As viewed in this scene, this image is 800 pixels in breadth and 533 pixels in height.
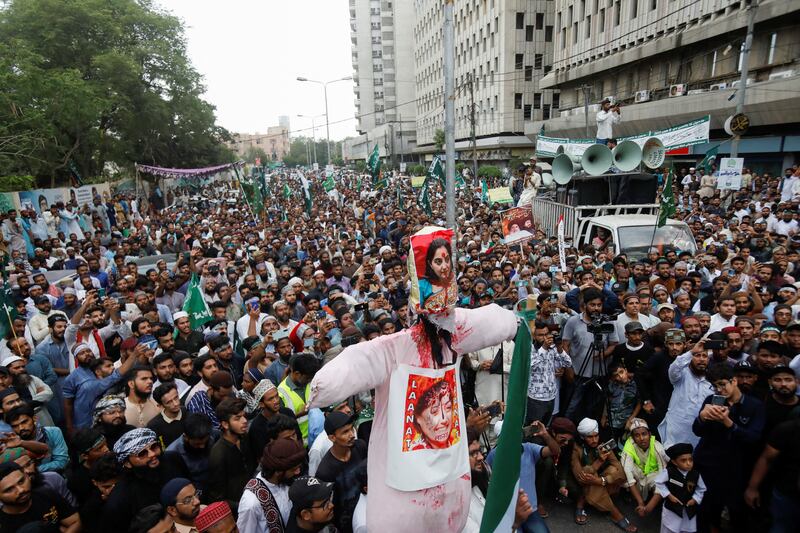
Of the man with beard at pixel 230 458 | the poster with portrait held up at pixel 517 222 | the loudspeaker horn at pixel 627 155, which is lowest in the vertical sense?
the man with beard at pixel 230 458

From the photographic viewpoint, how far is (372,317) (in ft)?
20.5

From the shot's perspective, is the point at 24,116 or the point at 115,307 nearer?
the point at 115,307

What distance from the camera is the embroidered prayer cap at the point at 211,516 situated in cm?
280

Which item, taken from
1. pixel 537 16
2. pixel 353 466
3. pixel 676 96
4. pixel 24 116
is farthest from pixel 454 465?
pixel 537 16

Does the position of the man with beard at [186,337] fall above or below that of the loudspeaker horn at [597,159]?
below

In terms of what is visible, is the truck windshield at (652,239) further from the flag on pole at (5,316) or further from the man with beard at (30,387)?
the flag on pole at (5,316)

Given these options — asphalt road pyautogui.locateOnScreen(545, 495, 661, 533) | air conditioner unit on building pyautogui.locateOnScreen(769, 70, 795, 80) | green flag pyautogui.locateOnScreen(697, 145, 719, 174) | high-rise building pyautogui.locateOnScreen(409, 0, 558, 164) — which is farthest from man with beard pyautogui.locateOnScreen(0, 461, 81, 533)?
high-rise building pyautogui.locateOnScreen(409, 0, 558, 164)

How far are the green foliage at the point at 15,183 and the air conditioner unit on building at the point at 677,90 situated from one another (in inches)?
1054

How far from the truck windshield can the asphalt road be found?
4968mm

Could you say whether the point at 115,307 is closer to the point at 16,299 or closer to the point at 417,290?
the point at 16,299

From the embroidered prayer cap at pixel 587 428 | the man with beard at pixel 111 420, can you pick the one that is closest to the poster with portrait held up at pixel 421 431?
the embroidered prayer cap at pixel 587 428

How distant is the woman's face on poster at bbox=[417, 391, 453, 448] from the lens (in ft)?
7.40

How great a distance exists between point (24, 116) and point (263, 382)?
636 inches

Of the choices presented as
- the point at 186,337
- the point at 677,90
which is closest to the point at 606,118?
the point at 186,337
